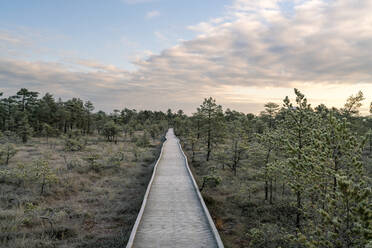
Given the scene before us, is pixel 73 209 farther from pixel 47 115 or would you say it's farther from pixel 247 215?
pixel 47 115

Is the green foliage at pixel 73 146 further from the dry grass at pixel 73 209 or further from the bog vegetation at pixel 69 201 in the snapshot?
the dry grass at pixel 73 209

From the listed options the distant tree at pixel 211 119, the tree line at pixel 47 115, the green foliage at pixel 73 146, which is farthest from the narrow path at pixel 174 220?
the tree line at pixel 47 115

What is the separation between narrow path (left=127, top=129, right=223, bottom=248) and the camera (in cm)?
720

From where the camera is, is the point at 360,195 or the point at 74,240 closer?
the point at 360,195

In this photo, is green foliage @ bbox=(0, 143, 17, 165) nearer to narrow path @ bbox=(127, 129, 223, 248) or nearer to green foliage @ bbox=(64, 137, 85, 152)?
green foliage @ bbox=(64, 137, 85, 152)

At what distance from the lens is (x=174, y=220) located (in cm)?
880

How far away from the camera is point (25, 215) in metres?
9.99

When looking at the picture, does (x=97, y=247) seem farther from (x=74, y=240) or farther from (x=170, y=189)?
(x=170, y=189)

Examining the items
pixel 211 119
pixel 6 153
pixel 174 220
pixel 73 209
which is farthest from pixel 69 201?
pixel 211 119

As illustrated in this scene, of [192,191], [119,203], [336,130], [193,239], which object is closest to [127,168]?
[119,203]

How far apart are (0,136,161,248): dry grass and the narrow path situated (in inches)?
31.6

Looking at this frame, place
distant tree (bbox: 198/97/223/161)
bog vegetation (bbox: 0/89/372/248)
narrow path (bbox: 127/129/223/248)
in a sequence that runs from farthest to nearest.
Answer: distant tree (bbox: 198/97/223/161) → narrow path (bbox: 127/129/223/248) → bog vegetation (bbox: 0/89/372/248)

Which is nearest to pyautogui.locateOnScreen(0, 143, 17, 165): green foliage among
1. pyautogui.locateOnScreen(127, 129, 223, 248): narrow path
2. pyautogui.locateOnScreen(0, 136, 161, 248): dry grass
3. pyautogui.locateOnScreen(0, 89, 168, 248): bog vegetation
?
pyautogui.locateOnScreen(0, 89, 168, 248): bog vegetation

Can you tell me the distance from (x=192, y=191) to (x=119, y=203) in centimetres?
381
